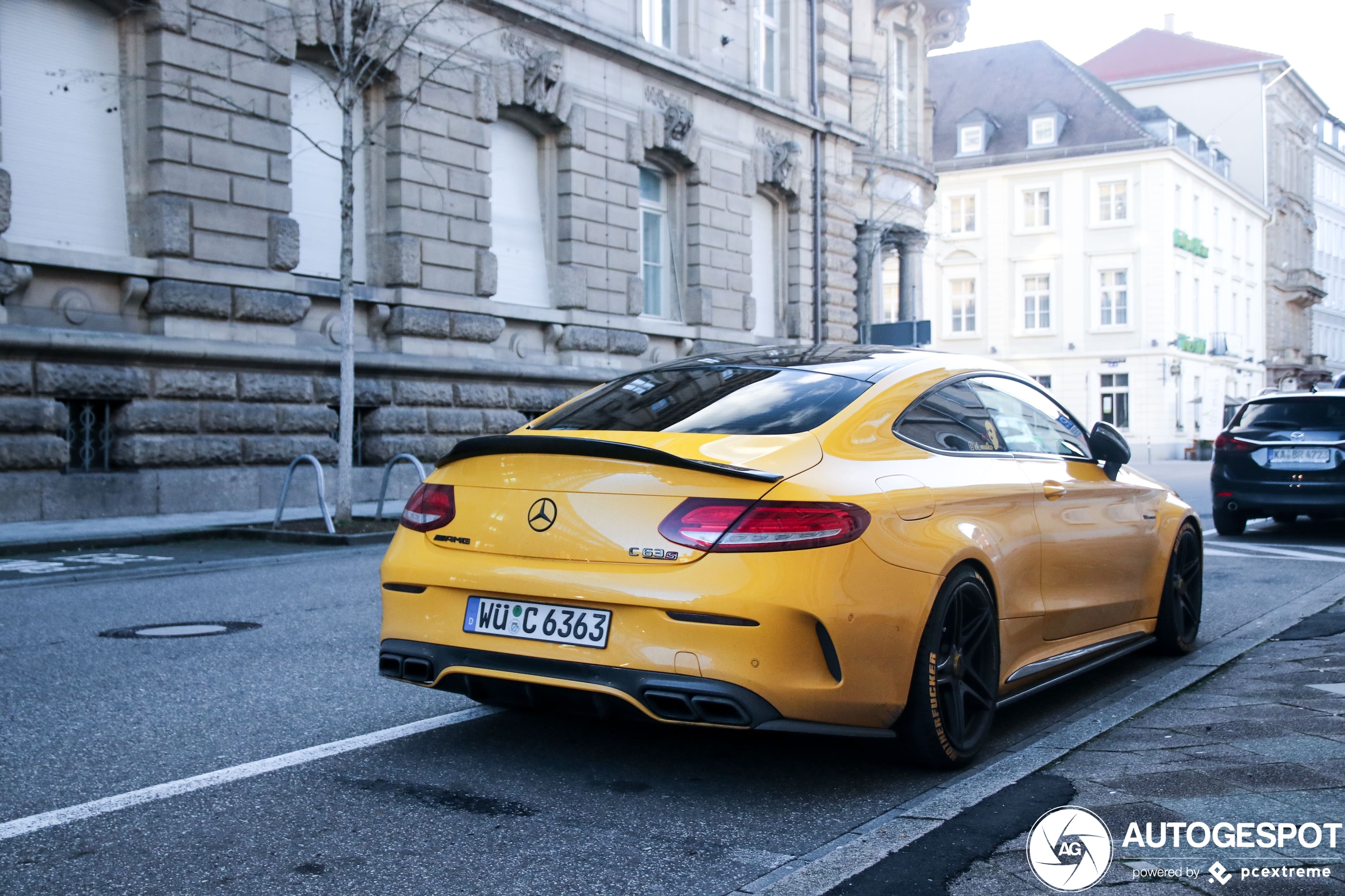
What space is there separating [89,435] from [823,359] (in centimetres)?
1156

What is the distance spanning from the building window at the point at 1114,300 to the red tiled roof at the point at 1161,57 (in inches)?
876

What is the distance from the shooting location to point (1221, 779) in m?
4.12

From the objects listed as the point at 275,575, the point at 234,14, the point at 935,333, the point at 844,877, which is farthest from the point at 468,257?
the point at 935,333

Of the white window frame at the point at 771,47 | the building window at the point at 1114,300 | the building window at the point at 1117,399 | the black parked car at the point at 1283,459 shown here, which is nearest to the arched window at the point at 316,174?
the black parked car at the point at 1283,459

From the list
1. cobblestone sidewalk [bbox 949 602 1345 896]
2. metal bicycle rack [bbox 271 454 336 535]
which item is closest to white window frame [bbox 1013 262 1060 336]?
metal bicycle rack [bbox 271 454 336 535]

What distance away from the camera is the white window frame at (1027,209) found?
5588 centimetres

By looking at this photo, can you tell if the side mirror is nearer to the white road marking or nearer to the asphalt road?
the asphalt road

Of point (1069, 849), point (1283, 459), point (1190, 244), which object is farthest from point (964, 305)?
point (1069, 849)

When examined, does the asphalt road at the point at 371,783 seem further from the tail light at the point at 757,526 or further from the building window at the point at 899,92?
the building window at the point at 899,92

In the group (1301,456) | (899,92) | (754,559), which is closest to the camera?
(754,559)

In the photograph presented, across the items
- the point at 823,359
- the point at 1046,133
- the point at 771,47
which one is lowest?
the point at 823,359

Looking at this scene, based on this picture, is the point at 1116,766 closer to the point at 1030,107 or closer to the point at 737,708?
the point at 737,708

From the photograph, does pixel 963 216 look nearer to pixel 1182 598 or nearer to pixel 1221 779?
pixel 1182 598

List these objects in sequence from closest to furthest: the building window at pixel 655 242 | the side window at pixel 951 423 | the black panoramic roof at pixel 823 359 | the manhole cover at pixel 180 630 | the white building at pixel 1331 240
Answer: the side window at pixel 951 423
the black panoramic roof at pixel 823 359
the manhole cover at pixel 180 630
the building window at pixel 655 242
the white building at pixel 1331 240
